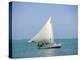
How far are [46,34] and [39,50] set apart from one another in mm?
163

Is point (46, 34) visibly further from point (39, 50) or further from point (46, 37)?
point (39, 50)

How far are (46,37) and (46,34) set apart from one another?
28mm

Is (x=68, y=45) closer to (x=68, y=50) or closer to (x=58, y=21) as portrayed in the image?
(x=68, y=50)

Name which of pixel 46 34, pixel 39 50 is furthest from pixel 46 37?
pixel 39 50

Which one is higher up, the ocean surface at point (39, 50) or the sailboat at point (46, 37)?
the sailboat at point (46, 37)

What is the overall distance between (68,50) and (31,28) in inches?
16.9

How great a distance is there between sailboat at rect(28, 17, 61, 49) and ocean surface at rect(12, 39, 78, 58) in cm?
4

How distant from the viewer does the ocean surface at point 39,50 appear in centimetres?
166

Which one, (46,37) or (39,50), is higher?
(46,37)

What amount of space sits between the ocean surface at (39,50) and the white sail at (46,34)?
0.07m

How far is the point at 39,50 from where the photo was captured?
1.73 metres

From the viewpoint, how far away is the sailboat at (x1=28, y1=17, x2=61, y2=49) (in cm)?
174

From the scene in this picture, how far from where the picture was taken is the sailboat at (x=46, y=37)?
1739 millimetres

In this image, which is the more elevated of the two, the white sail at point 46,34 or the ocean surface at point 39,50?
the white sail at point 46,34
